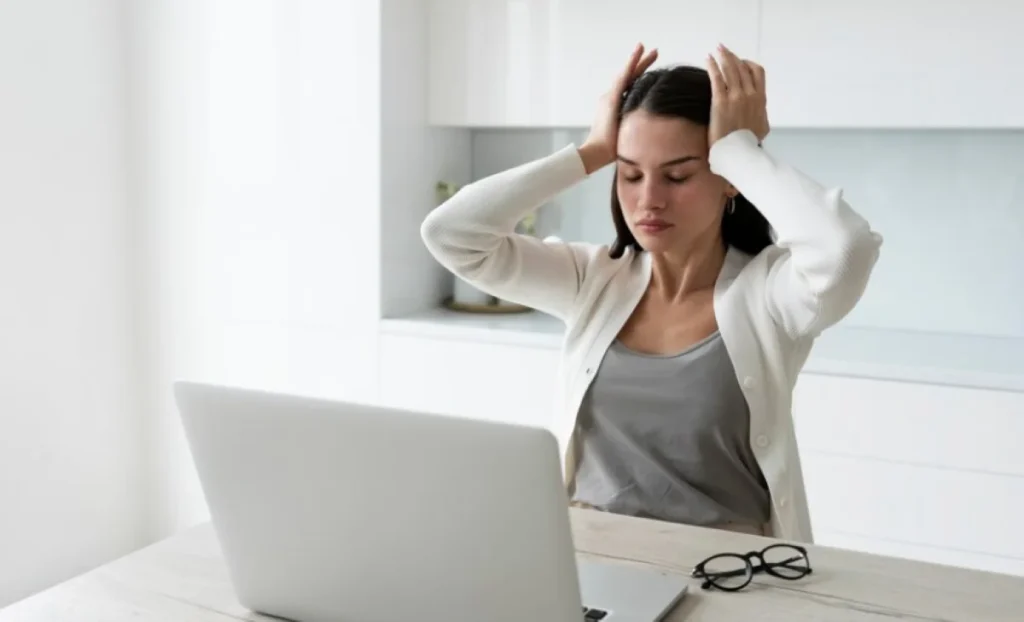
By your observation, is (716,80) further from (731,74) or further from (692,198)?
(692,198)

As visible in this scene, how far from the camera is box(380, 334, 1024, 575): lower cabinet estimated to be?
2072mm

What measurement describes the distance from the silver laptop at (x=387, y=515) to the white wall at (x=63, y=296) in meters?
1.96

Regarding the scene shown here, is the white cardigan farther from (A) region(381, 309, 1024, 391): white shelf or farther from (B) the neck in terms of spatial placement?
(A) region(381, 309, 1024, 391): white shelf

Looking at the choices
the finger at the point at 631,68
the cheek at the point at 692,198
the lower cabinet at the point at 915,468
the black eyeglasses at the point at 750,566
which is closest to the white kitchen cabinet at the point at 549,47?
the lower cabinet at the point at 915,468

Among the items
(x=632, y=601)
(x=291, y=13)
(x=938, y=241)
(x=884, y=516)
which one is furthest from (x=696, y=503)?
(x=291, y=13)

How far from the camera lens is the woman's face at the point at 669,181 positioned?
53.1 inches

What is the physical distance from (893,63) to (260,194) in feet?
5.18

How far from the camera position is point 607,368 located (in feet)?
4.63

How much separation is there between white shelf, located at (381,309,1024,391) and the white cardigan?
0.81m

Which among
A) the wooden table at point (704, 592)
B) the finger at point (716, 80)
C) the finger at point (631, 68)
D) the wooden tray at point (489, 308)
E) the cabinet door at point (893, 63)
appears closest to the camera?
the wooden table at point (704, 592)

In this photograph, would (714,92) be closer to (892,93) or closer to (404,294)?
(892,93)

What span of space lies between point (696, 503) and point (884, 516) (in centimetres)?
104

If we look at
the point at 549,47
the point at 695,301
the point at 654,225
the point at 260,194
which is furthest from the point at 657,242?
the point at 260,194

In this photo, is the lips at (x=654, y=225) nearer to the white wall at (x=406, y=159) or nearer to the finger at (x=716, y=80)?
the finger at (x=716, y=80)
